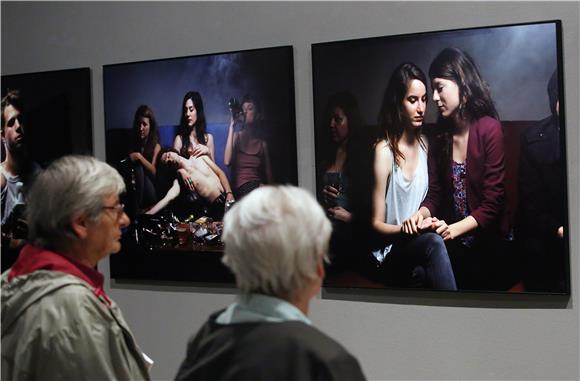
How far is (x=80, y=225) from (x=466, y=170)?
6.21 feet

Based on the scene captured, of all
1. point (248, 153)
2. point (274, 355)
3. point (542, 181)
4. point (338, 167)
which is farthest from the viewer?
point (248, 153)

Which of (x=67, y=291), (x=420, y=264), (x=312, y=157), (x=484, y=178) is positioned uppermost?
(x=312, y=157)

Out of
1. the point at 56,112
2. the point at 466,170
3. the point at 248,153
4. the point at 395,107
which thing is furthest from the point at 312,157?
the point at 56,112

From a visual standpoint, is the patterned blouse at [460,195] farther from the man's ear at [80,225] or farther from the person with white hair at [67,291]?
the man's ear at [80,225]

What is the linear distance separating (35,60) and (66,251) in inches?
111

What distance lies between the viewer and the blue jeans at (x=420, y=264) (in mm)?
3523

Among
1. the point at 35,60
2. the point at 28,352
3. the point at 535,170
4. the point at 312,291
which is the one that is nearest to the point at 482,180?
the point at 535,170

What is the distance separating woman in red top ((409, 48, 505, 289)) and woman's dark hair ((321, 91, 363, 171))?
15.0 inches

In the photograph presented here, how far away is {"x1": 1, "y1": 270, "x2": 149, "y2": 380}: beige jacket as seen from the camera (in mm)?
1996

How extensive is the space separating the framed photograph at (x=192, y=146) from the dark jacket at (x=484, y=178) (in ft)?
2.52

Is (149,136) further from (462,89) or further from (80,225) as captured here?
(80,225)

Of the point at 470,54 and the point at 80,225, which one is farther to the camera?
the point at 470,54

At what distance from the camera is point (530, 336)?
3.38 m

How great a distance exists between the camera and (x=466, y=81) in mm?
3432
